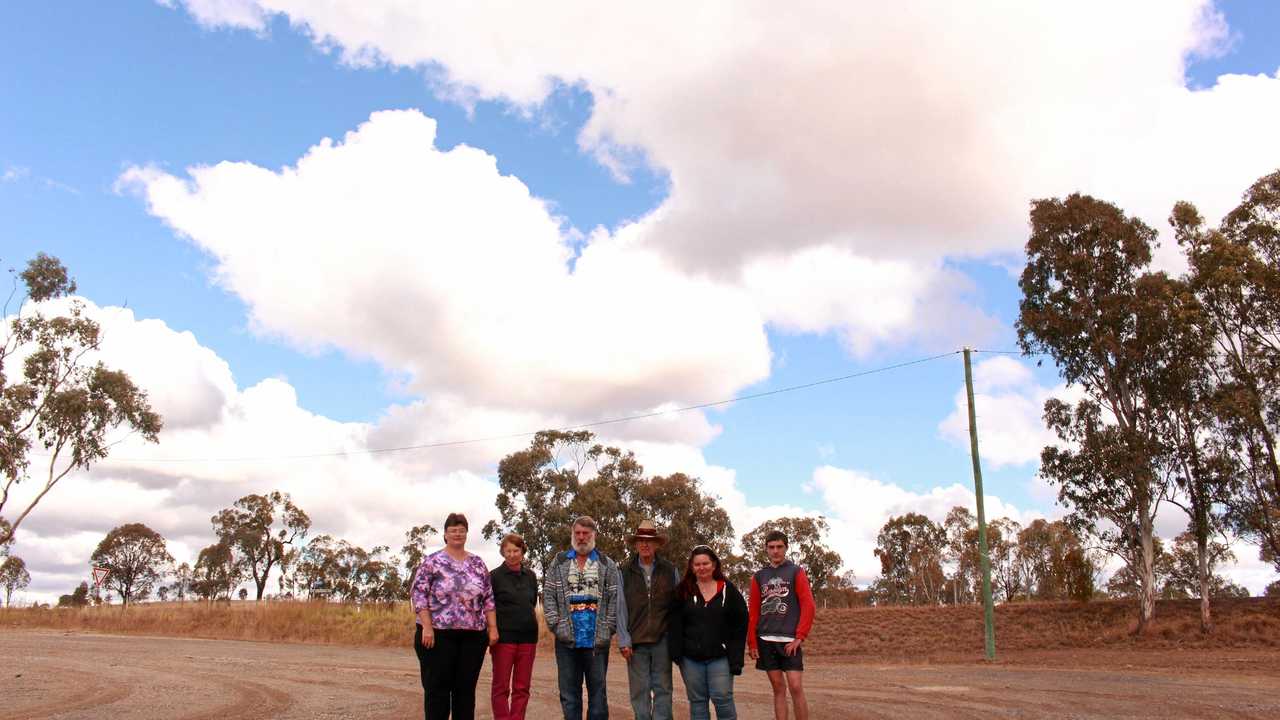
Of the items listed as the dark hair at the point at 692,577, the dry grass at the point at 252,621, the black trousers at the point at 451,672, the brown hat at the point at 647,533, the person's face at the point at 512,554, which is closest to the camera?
the black trousers at the point at 451,672

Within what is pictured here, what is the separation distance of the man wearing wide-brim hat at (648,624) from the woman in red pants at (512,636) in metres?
0.78

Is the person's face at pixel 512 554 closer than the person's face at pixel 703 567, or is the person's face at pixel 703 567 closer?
the person's face at pixel 703 567

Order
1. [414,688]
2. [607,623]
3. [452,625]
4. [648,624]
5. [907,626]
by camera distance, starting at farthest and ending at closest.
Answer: [907,626], [414,688], [607,623], [648,624], [452,625]

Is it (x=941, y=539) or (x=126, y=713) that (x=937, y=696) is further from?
(x=941, y=539)

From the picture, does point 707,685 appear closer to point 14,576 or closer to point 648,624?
point 648,624

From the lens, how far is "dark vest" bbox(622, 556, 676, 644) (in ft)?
22.3

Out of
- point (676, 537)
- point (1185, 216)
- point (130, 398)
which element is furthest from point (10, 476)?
point (1185, 216)

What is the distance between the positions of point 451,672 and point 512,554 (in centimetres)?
111

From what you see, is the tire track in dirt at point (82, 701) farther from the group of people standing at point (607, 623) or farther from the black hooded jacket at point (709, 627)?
the black hooded jacket at point (709, 627)

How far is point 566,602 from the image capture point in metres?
6.98

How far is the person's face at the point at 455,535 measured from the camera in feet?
21.6

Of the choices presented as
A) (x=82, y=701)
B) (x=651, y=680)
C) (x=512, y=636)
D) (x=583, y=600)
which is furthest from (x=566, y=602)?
(x=82, y=701)

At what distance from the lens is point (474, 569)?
6574mm

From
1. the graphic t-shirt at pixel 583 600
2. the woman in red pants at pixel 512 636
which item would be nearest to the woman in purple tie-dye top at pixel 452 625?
the woman in red pants at pixel 512 636
